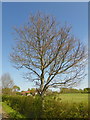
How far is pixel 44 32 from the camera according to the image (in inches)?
205

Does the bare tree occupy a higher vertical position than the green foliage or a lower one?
higher

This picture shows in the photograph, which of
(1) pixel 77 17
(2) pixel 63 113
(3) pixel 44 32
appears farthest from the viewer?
(3) pixel 44 32

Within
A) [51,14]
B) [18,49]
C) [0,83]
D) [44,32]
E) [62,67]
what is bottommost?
[0,83]

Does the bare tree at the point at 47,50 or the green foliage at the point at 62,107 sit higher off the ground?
the bare tree at the point at 47,50

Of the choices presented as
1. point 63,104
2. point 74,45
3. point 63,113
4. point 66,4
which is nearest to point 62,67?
point 74,45

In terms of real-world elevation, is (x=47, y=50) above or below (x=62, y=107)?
above

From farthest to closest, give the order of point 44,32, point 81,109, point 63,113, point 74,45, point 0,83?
1. point 0,83
2. point 44,32
3. point 74,45
4. point 63,113
5. point 81,109

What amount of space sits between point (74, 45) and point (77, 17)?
1051 millimetres

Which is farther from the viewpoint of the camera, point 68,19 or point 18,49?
point 18,49

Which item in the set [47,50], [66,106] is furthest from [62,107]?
[47,50]

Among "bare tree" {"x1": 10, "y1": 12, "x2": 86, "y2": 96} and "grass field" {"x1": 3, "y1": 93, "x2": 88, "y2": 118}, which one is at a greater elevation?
"bare tree" {"x1": 10, "y1": 12, "x2": 86, "y2": 96}

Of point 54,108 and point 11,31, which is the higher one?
point 11,31

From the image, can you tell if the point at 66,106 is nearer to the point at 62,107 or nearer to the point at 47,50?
the point at 62,107

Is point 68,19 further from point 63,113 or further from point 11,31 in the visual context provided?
point 63,113
